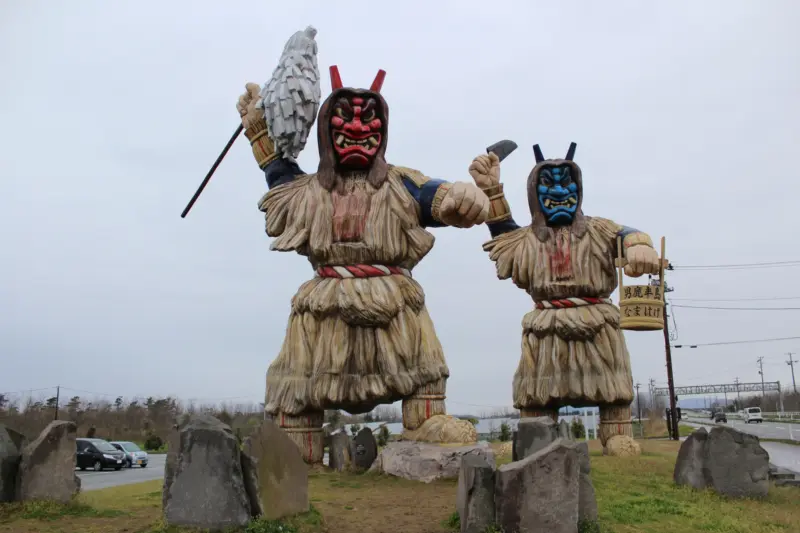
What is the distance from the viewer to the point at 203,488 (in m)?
3.68

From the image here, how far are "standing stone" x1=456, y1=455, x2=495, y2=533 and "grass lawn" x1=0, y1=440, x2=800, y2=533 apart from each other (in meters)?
0.40

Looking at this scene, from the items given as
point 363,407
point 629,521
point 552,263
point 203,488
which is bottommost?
point 629,521

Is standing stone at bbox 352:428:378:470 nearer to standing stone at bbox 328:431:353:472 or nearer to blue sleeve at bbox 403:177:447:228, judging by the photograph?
standing stone at bbox 328:431:353:472

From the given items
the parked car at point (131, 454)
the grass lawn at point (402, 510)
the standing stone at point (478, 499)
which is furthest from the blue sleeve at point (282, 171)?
the parked car at point (131, 454)

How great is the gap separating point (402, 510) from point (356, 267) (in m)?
2.29

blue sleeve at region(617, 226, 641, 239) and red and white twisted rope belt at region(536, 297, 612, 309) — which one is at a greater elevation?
blue sleeve at region(617, 226, 641, 239)

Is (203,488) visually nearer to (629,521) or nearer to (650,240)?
(629,521)

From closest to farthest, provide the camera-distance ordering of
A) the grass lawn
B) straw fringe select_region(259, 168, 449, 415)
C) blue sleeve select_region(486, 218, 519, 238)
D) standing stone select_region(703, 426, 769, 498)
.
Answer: the grass lawn → standing stone select_region(703, 426, 769, 498) → straw fringe select_region(259, 168, 449, 415) → blue sleeve select_region(486, 218, 519, 238)

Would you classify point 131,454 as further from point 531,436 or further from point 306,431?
point 531,436

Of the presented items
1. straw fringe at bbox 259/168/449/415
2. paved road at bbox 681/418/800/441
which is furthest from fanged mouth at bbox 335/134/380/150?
paved road at bbox 681/418/800/441

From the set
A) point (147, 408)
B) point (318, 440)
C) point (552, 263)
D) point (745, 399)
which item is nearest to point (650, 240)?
point (552, 263)

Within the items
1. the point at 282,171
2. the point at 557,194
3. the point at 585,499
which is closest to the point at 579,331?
the point at 557,194

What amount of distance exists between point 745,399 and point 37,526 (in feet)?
217

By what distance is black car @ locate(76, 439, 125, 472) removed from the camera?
12.3 m
